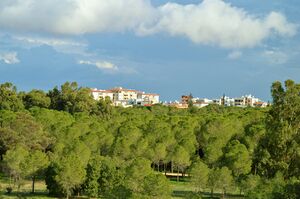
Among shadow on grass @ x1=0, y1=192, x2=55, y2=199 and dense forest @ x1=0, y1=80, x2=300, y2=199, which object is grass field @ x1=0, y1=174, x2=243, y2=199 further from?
dense forest @ x1=0, y1=80, x2=300, y2=199

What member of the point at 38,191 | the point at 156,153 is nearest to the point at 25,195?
the point at 38,191

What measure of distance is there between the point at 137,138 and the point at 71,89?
41.4 meters

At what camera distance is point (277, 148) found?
40.8 meters

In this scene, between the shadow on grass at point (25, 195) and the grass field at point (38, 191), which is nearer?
the shadow on grass at point (25, 195)

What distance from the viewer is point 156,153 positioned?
199ft

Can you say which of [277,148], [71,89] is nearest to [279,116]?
[277,148]

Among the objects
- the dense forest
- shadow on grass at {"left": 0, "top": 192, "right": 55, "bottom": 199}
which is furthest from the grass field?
the dense forest

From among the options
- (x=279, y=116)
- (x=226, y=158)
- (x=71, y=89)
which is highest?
(x=71, y=89)

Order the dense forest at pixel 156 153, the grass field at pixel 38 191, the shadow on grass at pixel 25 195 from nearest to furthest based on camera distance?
the dense forest at pixel 156 153, the shadow on grass at pixel 25 195, the grass field at pixel 38 191

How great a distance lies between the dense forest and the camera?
40438 millimetres

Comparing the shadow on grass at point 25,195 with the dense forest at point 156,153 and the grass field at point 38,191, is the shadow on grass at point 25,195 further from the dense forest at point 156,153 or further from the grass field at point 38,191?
the dense forest at point 156,153

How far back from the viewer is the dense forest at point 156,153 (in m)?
40.4

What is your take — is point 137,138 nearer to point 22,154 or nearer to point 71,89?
point 22,154

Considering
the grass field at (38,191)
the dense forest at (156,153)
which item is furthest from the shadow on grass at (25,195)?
the dense forest at (156,153)
